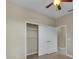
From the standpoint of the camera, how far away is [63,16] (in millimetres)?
6828

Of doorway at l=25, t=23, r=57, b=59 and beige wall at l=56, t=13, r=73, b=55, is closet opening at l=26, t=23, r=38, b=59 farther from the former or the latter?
beige wall at l=56, t=13, r=73, b=55

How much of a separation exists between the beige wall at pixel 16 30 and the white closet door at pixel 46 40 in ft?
4.74

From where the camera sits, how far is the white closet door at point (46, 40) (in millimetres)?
5886

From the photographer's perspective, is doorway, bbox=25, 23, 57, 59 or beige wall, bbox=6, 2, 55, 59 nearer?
beige wall, bbox=6, 2, 55, 59

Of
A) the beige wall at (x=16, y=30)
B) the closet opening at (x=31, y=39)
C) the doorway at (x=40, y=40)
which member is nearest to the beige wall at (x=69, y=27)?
the doorway at (x=40, y=40)

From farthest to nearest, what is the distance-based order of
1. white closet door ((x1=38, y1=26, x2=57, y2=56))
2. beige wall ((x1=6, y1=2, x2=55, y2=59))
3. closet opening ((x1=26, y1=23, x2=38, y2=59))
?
closet opening ((x1=26, y1=23, x2=38, y2=59)), white closet door ((x1=38, y1=26, x2=57, y2=56)), beige wall ((x1=6, y1=2, x2=55, y2=59))

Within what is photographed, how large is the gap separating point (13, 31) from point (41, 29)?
2284mm

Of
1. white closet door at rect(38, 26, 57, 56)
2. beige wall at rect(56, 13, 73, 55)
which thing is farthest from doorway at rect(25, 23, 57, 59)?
beige wall at rect(56, 13, 73, 55)

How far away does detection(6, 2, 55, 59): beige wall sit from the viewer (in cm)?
390

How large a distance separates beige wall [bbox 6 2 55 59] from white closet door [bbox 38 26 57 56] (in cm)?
144

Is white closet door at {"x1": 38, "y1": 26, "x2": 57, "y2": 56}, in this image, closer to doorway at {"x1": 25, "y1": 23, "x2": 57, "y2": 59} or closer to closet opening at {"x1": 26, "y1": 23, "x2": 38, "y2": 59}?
doorway at {"x1": 25, "y1": 23, "x2": 57, "y2": 59}

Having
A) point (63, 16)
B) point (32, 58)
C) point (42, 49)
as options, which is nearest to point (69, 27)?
point (63, 16)

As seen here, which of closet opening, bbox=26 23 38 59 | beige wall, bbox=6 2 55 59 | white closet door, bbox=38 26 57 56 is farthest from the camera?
closet opening, bbox=26 23 38 59
